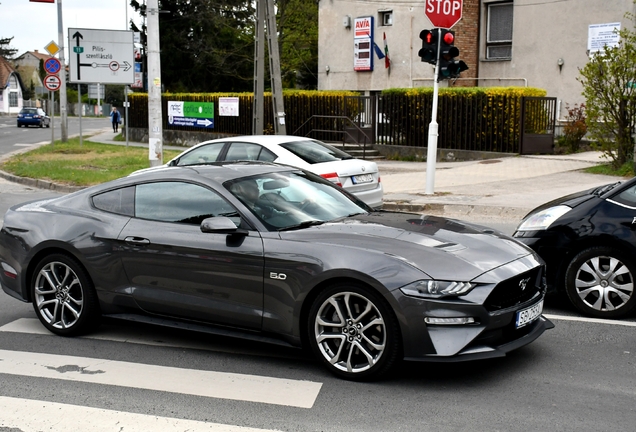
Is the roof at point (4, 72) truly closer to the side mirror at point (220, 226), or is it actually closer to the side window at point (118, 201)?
the side window at point (118, 201)

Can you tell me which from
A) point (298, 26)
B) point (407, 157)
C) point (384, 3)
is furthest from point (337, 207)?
point (298, 26)

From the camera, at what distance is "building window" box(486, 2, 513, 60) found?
2888cm

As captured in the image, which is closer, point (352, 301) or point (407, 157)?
point (352, 301)

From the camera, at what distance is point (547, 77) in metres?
26.9

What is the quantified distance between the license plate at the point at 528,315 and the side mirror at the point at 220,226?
1916 mm

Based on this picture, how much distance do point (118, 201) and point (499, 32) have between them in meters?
25.2

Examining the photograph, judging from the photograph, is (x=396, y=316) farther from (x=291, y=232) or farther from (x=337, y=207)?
(x=337, y=207)

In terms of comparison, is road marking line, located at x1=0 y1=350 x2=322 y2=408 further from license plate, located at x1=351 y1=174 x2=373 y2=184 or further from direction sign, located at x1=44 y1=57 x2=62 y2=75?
direction sign, located at x1=44 y1=57 x2=62 y2=75

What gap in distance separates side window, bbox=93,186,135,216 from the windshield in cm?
87

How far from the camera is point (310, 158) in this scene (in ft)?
40.5

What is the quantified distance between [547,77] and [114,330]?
23097mm

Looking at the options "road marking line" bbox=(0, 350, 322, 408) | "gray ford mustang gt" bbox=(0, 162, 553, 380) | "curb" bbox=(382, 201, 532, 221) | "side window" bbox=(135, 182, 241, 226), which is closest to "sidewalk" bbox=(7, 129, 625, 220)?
"curb" bbox=(382, 201, 532, 221)

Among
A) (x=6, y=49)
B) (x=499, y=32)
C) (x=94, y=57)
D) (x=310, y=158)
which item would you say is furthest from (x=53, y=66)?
(x=6, y=49)

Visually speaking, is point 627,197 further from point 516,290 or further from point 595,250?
point 516,290
